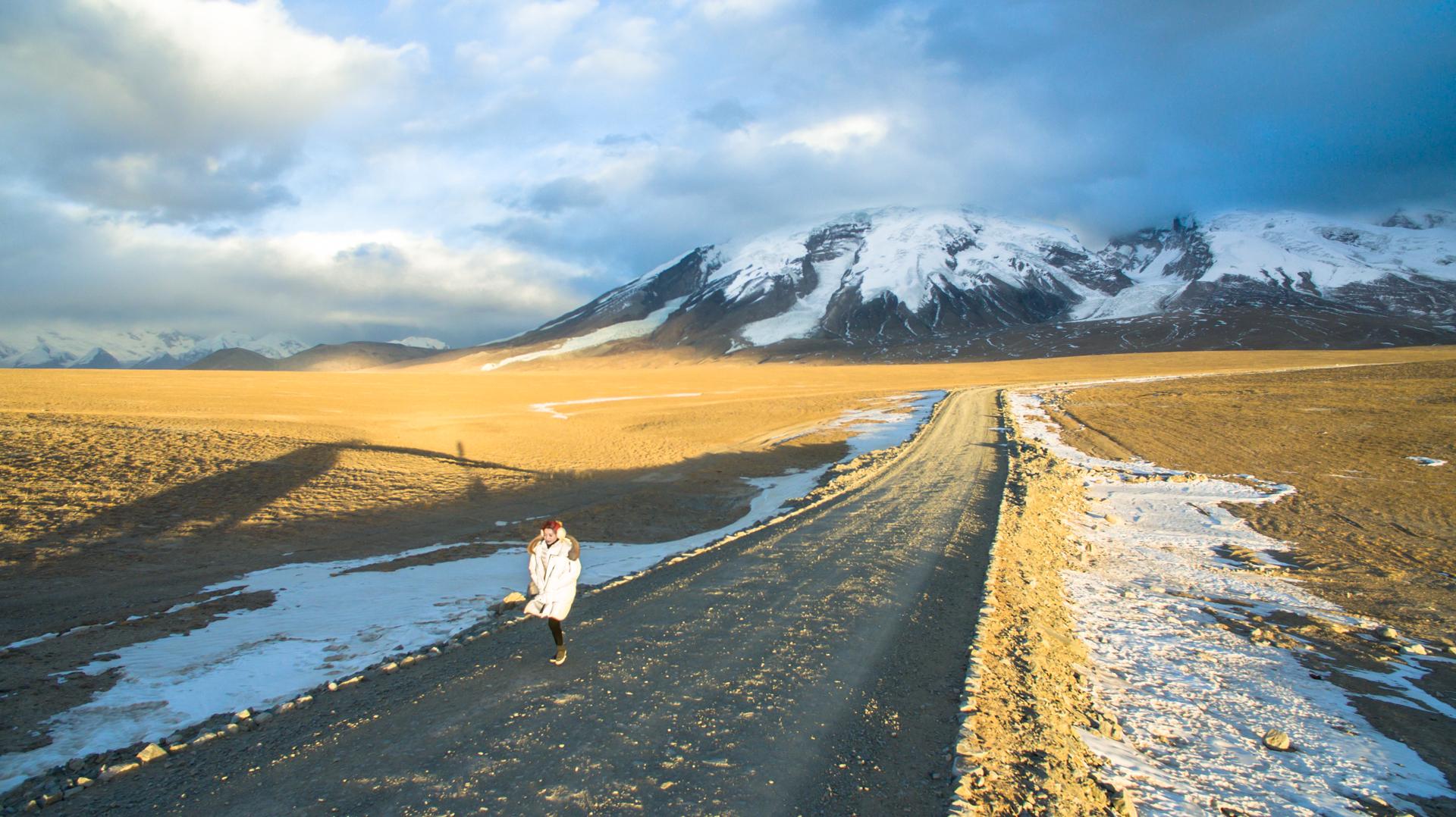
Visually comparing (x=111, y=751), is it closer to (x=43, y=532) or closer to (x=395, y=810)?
(x=395, y=810)

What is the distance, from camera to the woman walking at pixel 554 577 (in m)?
7.14

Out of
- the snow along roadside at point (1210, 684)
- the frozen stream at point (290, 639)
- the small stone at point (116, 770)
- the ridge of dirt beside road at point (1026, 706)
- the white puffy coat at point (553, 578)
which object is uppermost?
the white puffy coat at point (553, 578)

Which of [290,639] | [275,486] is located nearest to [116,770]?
[290,639]

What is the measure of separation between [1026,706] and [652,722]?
3.80 meters

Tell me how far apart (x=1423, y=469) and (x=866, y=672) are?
23736 millimetres

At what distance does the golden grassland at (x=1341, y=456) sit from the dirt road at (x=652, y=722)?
7878mm

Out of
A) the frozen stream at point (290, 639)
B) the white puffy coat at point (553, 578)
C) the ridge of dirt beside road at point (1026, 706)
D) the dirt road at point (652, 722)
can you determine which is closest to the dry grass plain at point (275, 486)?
the frozen stream at point (290, 639)

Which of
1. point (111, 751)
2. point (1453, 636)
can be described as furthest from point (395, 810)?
point (1453, 636)

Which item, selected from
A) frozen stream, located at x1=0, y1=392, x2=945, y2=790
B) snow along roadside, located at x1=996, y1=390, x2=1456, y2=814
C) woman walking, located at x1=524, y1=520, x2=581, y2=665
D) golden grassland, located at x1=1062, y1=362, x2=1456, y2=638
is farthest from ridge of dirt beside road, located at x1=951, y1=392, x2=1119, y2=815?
frozen stream, located at x1=0, y1=392, x2=945, y2=790

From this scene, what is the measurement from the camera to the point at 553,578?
7199 mm

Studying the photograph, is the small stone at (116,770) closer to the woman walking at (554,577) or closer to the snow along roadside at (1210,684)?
the woman walking at (554,577)

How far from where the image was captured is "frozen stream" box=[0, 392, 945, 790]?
6250 millimetres

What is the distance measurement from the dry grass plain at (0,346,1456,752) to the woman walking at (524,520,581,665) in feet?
15.0

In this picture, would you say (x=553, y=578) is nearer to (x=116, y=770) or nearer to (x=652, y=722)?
(x=652, y=722)
